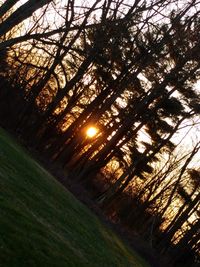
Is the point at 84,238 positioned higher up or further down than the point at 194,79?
further down

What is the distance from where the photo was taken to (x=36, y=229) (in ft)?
30.9

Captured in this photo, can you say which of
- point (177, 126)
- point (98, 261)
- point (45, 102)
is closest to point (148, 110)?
point (177, 126)

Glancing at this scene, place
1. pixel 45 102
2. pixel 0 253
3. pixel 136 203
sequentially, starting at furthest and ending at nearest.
Answer: 1. pixel 136 203
2. pixel 45 102
3. pixel 0 253

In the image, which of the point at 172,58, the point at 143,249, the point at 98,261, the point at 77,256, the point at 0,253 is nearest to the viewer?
the point at 0,253

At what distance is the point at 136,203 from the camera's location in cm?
4159

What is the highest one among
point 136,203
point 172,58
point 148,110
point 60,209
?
point 172,58

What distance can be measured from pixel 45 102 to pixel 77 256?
23922mm

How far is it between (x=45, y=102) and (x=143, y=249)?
42.3 ft

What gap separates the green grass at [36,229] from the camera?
25.0 ft

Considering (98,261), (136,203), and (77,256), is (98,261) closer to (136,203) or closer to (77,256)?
(77,256)

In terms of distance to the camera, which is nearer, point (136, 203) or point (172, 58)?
point (172, 58)

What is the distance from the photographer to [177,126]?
35.4 m

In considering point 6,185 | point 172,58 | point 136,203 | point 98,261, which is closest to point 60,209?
point 98,261

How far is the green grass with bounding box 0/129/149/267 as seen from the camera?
7633mm
